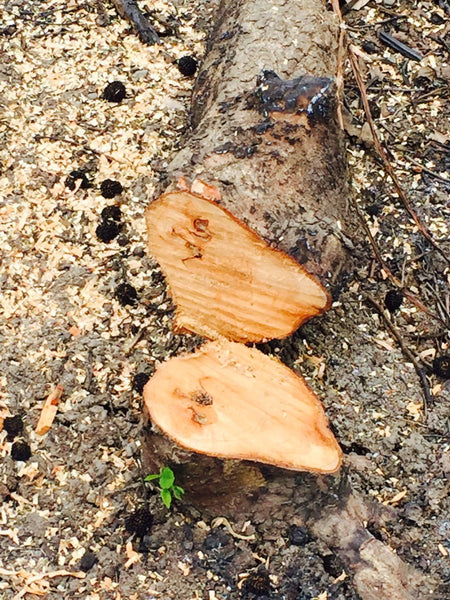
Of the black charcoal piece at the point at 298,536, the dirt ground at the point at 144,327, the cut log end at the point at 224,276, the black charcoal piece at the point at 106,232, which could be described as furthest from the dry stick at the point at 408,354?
the black charcoal piece at the point at 106,232

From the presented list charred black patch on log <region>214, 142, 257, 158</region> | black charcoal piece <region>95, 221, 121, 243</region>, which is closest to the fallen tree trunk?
charred black patch on log <region>214, 142, 257, 158</region>

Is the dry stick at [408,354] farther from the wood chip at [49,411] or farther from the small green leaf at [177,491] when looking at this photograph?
the wood chip at [49,411]

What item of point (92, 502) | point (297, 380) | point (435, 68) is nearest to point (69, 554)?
point (92, 502)

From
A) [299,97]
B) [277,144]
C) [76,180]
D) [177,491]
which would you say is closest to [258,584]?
[177,491]

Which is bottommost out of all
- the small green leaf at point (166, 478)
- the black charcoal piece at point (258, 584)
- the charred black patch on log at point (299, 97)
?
the black charcoal piece at point (258, 584)

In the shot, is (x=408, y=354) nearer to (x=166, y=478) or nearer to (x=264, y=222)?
(x=264, y=222)

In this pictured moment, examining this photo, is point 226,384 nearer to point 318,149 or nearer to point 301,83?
point 318,149
